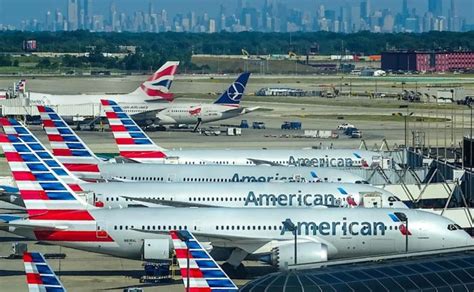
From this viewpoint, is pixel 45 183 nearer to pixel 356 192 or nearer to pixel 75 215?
pixel 75 215

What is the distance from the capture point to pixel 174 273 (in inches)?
2098

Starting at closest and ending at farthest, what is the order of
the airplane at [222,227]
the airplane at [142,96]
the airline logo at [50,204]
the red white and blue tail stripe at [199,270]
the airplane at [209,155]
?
1. the red white and blue tail stripe at [199,270]
2. the airline logo at [50,204]
3. the airplane at [222,227]
4. the airplane at [209,155]
5. the airplane at [142,96]

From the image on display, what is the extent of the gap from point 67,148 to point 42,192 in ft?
62.5

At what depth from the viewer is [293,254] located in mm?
51094

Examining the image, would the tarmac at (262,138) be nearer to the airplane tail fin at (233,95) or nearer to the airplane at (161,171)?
the airplane tail fin at (233,95)

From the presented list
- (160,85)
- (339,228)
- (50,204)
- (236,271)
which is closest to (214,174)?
(236,271)

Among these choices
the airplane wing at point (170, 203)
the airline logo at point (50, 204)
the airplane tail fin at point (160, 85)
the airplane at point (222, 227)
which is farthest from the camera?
the airplane tail fin at point (160, 85)

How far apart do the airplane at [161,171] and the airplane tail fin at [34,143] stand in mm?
9213

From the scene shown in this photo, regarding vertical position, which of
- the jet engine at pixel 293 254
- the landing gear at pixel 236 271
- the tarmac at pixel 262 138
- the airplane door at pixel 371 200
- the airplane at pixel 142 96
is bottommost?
the tarmac at pixel 262 138

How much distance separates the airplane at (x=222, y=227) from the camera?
168 feet

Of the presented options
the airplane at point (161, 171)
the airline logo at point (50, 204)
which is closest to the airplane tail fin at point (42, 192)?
the airline logo at point (50, 204)

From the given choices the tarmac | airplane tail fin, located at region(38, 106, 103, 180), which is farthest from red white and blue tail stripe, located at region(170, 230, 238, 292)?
airplane tail fin, located at region(38, 106, 103, 180)

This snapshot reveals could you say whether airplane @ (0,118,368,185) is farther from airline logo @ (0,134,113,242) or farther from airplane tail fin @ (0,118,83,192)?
airline logo @ (0,134,113,242)

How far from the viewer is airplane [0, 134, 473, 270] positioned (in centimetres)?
5112
